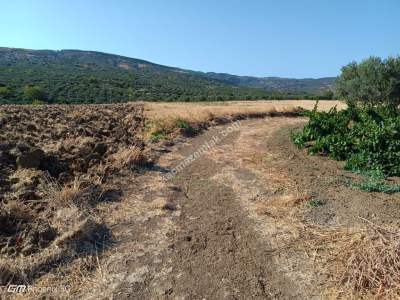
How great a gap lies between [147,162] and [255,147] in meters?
3.51

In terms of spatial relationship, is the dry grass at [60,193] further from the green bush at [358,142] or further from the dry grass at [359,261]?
the green bush at [358,142]

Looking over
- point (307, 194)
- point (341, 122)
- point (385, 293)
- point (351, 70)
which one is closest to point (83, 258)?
point (385, 293)

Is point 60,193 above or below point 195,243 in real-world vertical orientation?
above

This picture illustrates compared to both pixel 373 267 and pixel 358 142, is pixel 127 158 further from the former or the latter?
pixel 358 142

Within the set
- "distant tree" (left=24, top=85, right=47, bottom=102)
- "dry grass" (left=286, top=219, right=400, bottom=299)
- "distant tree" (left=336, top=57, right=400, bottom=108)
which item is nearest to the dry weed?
"dry grass" (left=286, top=219, right=400, bottom=299)

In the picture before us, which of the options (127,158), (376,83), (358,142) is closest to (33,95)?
(376,83)

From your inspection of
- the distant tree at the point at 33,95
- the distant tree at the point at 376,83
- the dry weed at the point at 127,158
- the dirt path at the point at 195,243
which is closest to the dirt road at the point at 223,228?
the dirt path at the point at 195,243

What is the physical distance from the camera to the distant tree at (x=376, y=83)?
1750 centimetres

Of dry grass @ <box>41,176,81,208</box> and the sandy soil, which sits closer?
the sandy soil

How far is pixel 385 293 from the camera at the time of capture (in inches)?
132

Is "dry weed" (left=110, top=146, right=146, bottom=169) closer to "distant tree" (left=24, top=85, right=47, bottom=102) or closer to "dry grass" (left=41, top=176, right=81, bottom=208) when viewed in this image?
"dry grass" (left=41, top=176, right=81, bottom=208)

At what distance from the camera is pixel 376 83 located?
17.7m

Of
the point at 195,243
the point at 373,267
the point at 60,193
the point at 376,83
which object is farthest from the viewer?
the point at 376,83

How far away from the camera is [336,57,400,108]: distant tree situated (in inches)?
689
